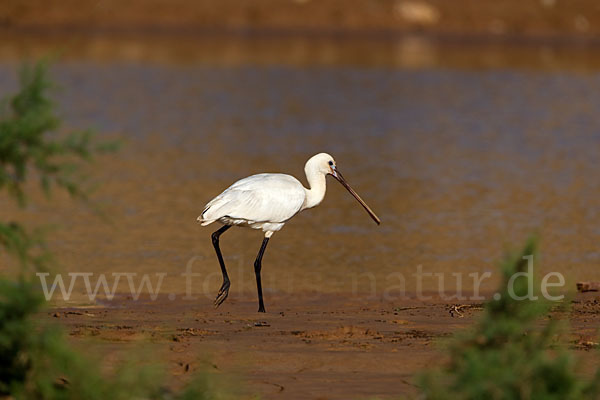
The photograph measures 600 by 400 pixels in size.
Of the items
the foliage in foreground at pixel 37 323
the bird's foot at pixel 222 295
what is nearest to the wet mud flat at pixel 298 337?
the bird's foot at pixel 222 295

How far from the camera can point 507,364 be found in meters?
5.69

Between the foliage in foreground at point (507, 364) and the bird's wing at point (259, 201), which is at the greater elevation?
the bird's wing at point (259, 201)

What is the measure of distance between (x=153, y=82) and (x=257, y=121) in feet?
29.7

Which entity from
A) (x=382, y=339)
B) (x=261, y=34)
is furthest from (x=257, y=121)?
(x=261, y=34)

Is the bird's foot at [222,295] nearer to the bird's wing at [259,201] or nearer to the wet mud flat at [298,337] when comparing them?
the wet mud flat at [298,337]

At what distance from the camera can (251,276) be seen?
13180 mm

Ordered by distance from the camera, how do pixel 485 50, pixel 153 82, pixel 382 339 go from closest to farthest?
pixel 382 339 → pixel 153 82 → pixel 485 50

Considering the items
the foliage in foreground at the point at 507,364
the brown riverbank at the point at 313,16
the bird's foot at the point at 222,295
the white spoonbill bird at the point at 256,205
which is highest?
the brown riverbank at the point at 313,16

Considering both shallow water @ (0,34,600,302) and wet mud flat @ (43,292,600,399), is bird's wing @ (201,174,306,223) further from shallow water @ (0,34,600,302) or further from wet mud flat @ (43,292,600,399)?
shallow water @ (0,34,600,302)

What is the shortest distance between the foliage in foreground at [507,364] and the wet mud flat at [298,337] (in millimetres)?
833

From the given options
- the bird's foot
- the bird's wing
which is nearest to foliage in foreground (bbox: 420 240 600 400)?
the bird's foot

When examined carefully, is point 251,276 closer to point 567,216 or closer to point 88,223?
point 88,223

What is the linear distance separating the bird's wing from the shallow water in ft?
3.28

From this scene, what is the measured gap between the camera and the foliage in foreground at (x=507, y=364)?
18.5 ft
